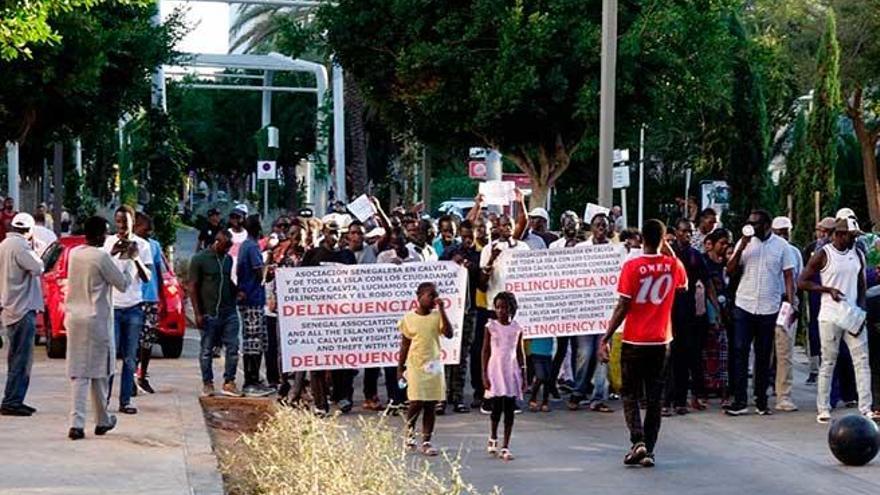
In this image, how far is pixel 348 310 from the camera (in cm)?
1778

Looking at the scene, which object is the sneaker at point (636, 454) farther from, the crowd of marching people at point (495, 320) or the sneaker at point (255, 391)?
the sneaker at point (255, 391)

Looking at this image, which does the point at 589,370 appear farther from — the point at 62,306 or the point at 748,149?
the point at 748,149

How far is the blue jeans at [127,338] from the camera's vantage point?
16469 mm

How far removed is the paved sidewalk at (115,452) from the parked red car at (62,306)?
9.28ft

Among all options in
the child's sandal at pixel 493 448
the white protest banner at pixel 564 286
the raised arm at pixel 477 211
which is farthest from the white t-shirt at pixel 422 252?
the child's sandal at pixel 493 448

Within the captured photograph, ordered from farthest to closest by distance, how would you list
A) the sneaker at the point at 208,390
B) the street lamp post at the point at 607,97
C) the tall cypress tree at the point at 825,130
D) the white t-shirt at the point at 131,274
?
the tall cypress tree at the point at 825,130 < the street lamp post at the point at 607,97 < the sneaker at the point at 208,390 < the white t-shirt at the point at 131,274

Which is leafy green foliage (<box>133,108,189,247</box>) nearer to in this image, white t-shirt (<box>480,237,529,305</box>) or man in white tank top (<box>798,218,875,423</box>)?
white t-shirt (<box>480,237,529,305</box>)

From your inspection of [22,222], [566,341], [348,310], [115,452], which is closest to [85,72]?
[348,310]

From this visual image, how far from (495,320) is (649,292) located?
156cm

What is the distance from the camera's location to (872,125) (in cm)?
5619

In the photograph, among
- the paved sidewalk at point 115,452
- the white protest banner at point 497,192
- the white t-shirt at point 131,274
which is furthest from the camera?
the white protest banner at point 497,192

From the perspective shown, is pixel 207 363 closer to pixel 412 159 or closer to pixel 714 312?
pixel 714 312

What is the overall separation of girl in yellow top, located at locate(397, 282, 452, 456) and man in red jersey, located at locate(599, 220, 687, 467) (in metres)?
1.47

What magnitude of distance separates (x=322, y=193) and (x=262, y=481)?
32.6 m
